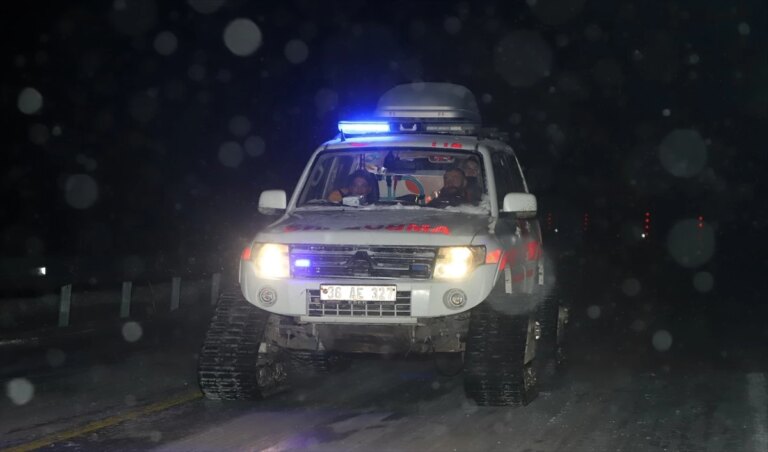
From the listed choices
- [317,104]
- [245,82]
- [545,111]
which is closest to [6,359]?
[245,82]

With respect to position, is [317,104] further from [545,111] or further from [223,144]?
[545,111]

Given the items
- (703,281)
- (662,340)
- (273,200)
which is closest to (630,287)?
(703,281)

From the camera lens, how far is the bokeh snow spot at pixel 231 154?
43219 millimetres

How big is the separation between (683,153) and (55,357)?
43396 mm

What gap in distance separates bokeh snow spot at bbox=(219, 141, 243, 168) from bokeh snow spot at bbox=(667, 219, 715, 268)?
55.3 feet

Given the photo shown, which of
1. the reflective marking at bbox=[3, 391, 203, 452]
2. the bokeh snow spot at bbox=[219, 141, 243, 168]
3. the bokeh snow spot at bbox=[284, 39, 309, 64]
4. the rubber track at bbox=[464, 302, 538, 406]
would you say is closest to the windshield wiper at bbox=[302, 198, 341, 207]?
the reflective marking at bbox=[3, 391, 203, 452]

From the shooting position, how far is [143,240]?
109ft

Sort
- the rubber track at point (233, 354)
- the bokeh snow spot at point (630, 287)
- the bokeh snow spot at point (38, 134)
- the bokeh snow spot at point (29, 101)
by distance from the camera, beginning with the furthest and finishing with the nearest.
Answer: the bokeh snow spot at point (38, 134) → the bokeh snow spot at point (29, 101) → the bokeh snow spot at point (630, 287) → the rubber track at point (233, 354)

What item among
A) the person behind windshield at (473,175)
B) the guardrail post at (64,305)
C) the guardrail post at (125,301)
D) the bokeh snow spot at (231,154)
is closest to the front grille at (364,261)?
the person behind windshield at (473,175)

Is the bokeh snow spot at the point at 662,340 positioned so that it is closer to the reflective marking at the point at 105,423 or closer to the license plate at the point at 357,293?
the license plate at the point at 357,293

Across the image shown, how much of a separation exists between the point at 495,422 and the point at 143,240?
26530 millimetres

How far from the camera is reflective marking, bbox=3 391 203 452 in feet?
23.4

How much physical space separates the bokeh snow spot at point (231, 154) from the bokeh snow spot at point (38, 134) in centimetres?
988

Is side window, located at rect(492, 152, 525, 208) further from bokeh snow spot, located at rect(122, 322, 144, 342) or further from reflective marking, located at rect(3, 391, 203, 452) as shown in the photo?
bokeh snow spot, located at rect(122, 322, 144, 342)
